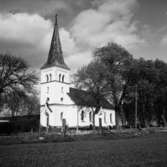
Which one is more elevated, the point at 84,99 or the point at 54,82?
the point at 54,82

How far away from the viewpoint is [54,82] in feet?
159

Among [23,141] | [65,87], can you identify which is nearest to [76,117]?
[65,87]

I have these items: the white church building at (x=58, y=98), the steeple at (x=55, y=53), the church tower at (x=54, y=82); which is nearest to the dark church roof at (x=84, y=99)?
the white church building at (x=58, y=98)

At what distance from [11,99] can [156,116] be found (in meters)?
42.3

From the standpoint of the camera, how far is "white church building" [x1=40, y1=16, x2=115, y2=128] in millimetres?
47531

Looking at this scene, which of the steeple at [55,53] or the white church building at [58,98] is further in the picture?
the steeple at [55,53]

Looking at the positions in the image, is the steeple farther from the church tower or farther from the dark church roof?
the dark church roof

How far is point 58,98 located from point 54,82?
375 centimetres

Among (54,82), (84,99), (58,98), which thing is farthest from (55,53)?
(84,99)

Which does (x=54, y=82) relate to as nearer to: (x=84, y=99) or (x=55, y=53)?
(x=55, y=53)

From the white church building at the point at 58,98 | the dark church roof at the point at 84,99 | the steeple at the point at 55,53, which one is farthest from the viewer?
the steeple at the point at 55,53

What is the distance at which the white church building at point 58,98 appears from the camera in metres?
47.5

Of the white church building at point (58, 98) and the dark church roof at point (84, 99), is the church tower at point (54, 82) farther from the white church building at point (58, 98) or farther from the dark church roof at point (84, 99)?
the dark church roof at point (84, 99)

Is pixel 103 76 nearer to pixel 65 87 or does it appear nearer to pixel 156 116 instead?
pixel 65 87
